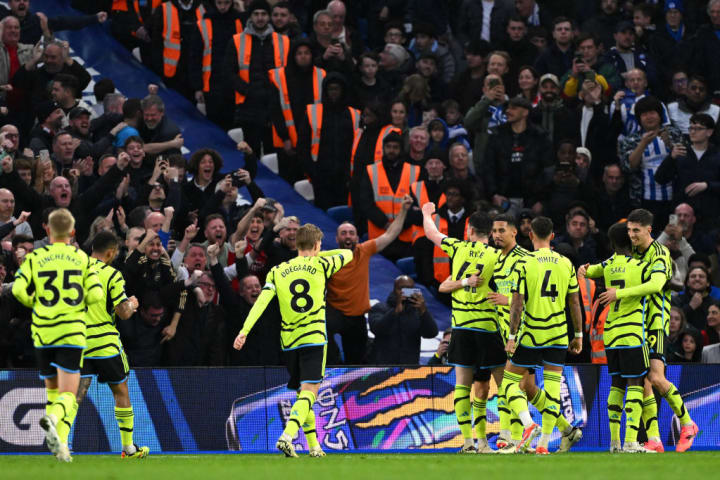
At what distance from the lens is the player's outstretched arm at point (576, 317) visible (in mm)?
13945

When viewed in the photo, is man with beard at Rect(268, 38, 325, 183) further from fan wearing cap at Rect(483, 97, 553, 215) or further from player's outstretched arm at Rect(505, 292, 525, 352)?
player's outstretched arm at Rect(505, 292, 525, 352)

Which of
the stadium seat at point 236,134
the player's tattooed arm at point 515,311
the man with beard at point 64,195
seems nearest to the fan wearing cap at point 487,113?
the stadium seat at point 236,134

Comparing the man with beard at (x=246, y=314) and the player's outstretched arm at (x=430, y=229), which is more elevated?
the player's outstretched arm at (x=430, y=229)

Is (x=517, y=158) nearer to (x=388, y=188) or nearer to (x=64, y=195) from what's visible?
(x=388, y=188)

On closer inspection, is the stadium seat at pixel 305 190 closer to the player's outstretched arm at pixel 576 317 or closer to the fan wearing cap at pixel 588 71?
the fan wearing cap at pixel 588 71

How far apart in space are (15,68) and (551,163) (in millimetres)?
7877

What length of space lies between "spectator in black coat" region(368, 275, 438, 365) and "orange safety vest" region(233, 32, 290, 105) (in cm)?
A: 538

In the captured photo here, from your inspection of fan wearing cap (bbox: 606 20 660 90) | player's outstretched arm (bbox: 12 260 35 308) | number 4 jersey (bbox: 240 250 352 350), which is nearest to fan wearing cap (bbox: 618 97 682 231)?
fan wearing cap (bbox: 606 20 660 90)

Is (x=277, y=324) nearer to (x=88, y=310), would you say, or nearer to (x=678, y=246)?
(x=88, y=310)

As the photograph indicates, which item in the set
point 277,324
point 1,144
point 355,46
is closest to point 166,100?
point 355,46

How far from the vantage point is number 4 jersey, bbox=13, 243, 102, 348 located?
1241 cm

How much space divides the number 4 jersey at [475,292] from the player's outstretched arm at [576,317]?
81 cm

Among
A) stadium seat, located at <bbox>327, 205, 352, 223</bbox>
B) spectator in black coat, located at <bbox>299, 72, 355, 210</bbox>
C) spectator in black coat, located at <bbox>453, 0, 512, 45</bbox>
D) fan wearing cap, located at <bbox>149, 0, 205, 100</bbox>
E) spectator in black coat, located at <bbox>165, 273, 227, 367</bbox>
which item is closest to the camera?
spectator in black coat, located at <bbox>165, 273, 227, 367</bbox>

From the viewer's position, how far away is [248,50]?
20.8m
